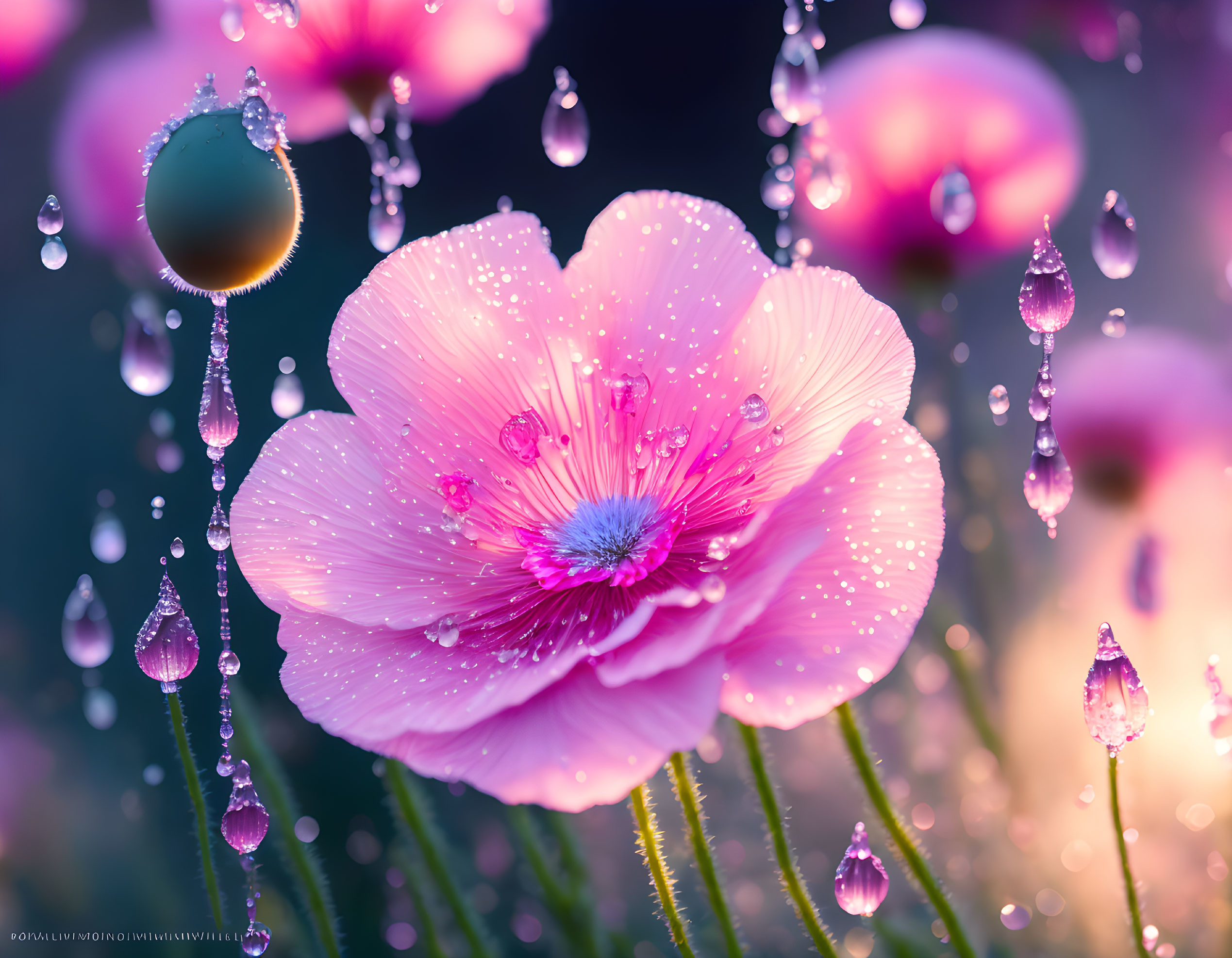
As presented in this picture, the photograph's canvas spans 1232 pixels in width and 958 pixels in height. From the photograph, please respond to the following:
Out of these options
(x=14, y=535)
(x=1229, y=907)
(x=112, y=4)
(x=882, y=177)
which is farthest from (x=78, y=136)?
(x=1229, y=907)

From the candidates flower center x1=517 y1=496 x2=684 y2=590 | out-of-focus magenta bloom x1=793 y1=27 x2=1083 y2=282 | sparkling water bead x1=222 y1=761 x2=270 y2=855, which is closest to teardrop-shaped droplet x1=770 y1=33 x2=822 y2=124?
out-of-focus magenta bloom x1=793 y1=27 x2=1083 y2=282

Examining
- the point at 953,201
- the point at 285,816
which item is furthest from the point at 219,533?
the point at 953,201

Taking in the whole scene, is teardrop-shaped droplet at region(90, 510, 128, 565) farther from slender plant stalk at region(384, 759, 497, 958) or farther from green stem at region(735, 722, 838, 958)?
green stem at region(735, 722, 838, 958)

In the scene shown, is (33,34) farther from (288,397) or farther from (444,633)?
(444,633)

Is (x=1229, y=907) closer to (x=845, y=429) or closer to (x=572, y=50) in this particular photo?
(x=845, y=429)

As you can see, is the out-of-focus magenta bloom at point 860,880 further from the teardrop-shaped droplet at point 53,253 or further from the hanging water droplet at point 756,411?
the teardrop-shaped droplet at point 53,253

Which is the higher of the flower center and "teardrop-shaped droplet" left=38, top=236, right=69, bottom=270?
"teardrop-shaped droplet" left=38, top=236, right=69, bottom=270

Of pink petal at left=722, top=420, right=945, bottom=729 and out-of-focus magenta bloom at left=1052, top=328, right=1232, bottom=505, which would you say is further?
out-of-focus magenta bloom at left=1052, top=328, right=1232, bottom=505
